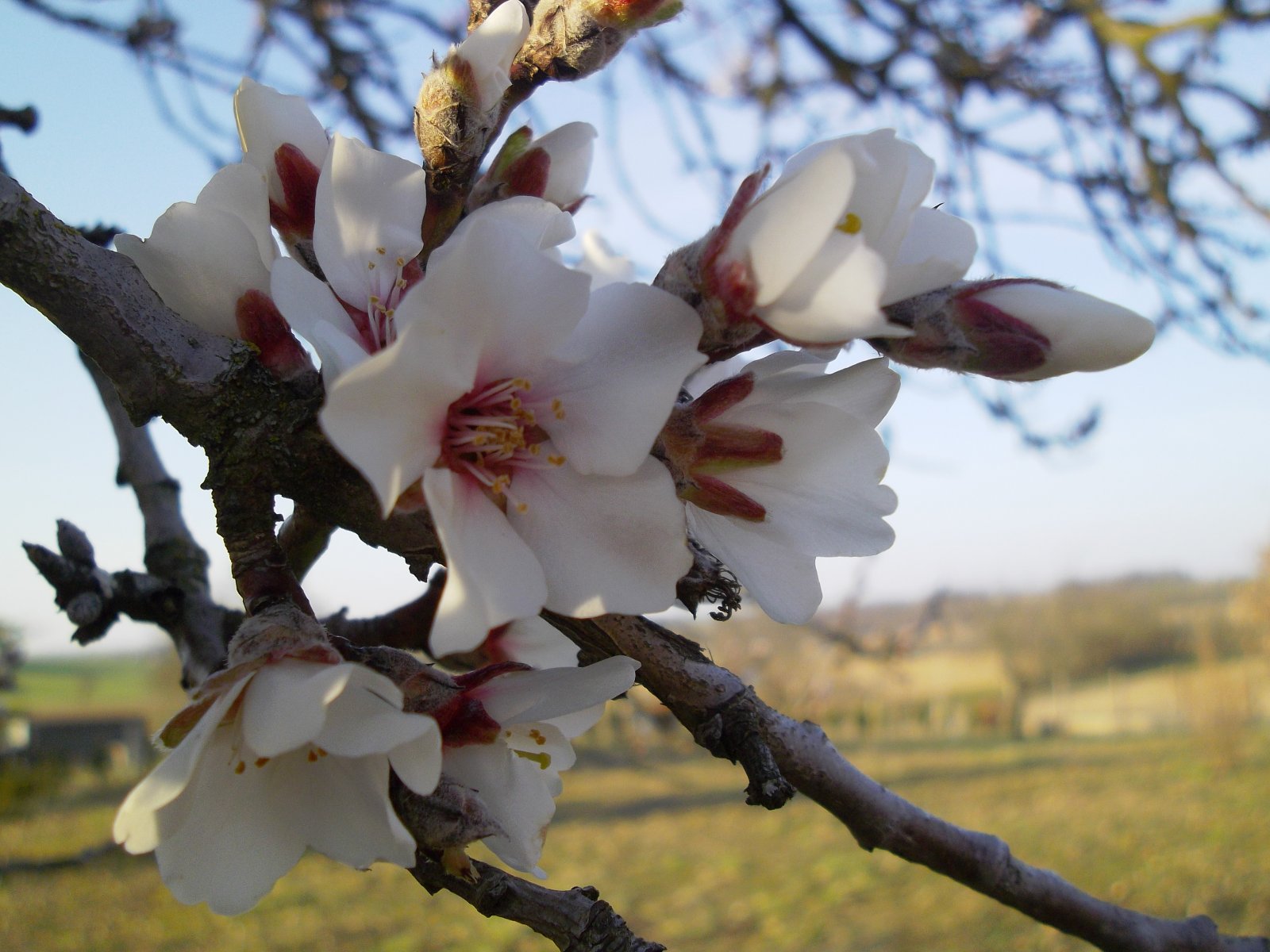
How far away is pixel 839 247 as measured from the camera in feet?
1.31

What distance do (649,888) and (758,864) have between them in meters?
1.27

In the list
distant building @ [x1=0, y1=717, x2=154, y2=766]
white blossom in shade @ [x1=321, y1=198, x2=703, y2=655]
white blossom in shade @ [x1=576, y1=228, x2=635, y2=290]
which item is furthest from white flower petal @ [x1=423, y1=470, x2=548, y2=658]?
distant building @ [x1=0, y1=717, x2=154, y2=766]

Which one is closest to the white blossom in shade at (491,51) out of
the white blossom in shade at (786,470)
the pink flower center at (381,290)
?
the pink flower center at (381,290)

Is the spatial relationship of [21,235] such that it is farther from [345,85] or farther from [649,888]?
[649,888]

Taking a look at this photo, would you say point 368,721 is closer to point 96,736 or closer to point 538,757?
point 538,757

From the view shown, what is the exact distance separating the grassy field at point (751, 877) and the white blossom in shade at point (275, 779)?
4.84m

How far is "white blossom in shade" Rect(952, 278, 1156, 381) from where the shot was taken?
0.44 m

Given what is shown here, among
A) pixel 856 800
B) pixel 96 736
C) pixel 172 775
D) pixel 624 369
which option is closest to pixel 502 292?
pixel 624 369

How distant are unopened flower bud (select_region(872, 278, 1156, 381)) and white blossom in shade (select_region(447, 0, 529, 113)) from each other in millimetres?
262

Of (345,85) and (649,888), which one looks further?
(649,888)

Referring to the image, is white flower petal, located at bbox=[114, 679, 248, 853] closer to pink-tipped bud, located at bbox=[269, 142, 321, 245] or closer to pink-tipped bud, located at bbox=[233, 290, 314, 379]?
pink-tipped bud, located at bbox=[233, 290, 314, 379]

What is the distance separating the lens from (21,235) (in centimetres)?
46

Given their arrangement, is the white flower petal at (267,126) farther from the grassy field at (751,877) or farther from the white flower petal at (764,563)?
the grassy field at (751,877)

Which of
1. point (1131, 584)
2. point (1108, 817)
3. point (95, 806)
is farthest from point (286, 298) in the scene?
point (1131, 584)
